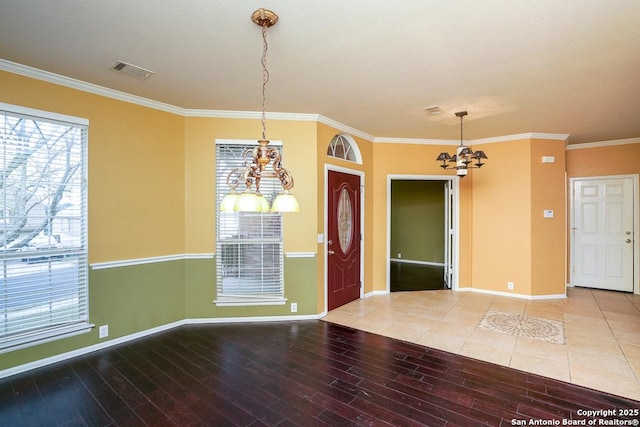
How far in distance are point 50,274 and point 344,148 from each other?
13.1ft

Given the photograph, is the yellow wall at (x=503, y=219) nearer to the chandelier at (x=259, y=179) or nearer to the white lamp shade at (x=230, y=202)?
the chandelier at (x=259, y=179)

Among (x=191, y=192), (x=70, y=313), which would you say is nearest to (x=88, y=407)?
(x=70, y=313)

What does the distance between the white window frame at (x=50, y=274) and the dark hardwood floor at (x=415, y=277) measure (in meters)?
4.72

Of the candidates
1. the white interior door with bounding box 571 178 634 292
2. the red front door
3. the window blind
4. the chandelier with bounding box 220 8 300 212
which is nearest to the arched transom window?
the red front door

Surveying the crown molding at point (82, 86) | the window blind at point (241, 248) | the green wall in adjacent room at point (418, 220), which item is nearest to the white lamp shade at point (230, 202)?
the window blind at point (241, 248)

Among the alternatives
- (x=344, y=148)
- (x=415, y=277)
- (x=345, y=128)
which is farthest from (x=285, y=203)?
(x=415, y=277)

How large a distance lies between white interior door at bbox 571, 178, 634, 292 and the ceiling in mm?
2381

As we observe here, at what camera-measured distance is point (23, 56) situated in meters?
2.60

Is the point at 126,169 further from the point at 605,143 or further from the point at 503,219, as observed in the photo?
the point at 605,143

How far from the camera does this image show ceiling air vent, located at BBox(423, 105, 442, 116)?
386 cm

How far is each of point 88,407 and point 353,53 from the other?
350 centimetres

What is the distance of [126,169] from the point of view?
11.4ft

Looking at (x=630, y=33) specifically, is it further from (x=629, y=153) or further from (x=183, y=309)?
(x=183, y=309)

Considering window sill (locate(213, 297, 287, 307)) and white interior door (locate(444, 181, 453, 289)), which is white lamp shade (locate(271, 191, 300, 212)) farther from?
white interior door (locate(444, 181, 453, 289))
